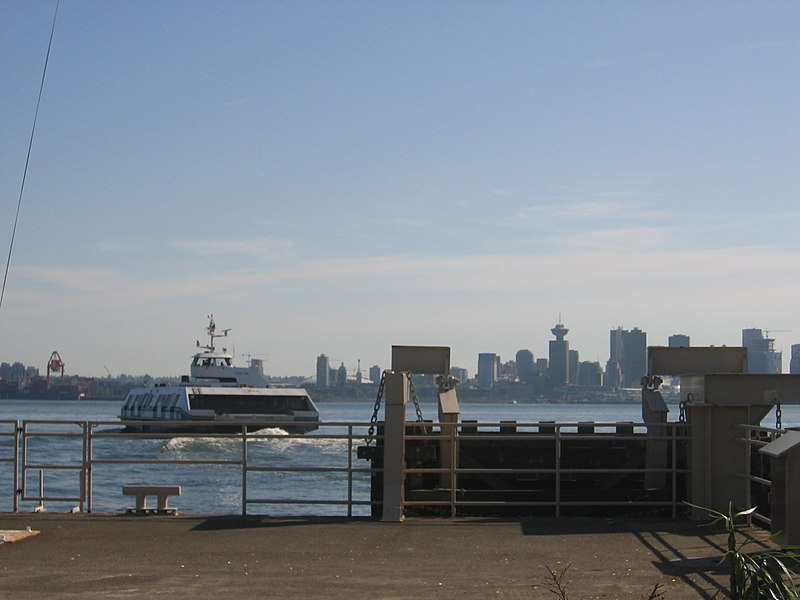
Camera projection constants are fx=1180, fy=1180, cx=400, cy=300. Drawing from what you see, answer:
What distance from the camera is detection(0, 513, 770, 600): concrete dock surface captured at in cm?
848

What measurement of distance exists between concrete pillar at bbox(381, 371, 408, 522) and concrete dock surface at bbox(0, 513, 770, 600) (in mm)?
254

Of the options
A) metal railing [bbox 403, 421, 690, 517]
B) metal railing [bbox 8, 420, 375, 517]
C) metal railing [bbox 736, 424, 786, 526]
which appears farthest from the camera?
metal railing [bbox 8, 420, 375, 517]

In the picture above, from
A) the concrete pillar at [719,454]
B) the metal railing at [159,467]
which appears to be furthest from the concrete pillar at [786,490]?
the metal railing at [159,467]

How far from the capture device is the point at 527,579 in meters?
8.88

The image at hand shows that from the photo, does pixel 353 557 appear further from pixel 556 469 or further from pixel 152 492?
pixel 152 492

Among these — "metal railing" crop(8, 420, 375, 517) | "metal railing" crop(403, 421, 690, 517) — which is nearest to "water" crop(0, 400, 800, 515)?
"metal railing" crop(8, 420, 375, 517)

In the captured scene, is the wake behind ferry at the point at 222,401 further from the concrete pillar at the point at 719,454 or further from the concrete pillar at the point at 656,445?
the concrete pillar at the point at 719,454

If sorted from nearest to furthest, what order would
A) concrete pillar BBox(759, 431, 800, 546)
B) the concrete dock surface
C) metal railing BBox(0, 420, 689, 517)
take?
the concrete dock surface, concrete pillar BBox(759, 431, 800, 546), metal railing BBox(0, 420, 689, 517)

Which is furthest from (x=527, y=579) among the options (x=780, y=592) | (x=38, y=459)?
(x=38, y=459)

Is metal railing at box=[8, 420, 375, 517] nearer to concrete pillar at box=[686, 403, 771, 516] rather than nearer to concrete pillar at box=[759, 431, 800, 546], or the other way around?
concrete pillar at box=[686, 403, 771, 516]

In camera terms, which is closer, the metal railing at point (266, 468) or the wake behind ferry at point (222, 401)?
the metal railing at point (266, 468)

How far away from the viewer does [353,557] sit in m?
10.0

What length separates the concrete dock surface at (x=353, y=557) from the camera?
27.8 feet

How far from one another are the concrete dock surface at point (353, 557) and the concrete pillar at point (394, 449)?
0.83 feet
